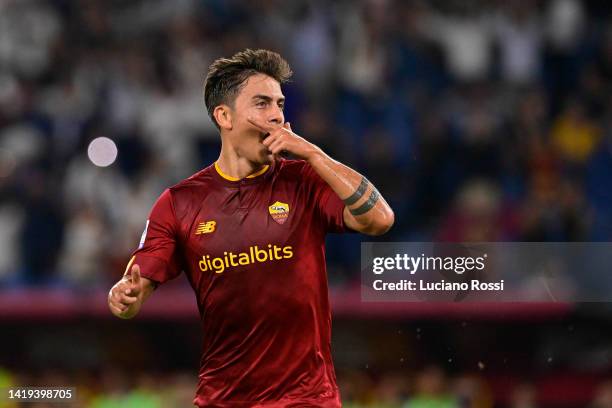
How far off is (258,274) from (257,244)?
0.40ft

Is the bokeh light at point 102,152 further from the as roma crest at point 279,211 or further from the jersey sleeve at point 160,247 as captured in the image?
the as roma crest at point 279,211

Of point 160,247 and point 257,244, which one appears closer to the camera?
point 257,244

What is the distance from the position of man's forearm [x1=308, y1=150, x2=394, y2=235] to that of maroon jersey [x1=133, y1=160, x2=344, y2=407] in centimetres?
16

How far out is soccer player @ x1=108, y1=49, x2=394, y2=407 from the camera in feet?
13.7

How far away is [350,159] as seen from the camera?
27.3ft

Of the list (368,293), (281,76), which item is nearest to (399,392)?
(368,293)

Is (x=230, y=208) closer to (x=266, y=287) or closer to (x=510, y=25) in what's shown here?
(x=266, y=287)

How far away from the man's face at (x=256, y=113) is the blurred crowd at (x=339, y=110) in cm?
291

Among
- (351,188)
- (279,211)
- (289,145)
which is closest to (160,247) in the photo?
(279,211)

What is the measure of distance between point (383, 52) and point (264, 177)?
528 centimetres

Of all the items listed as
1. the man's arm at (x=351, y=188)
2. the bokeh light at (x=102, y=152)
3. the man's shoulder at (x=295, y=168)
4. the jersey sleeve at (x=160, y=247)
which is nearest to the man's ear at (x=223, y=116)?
the man's shoulder at (x=295, y=168)

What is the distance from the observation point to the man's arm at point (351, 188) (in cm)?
405

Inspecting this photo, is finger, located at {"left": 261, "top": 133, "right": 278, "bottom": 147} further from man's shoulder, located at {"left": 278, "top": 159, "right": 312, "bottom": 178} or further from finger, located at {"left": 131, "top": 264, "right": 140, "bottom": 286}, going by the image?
finger, located at {"left": 131, "top": 264, "right": 140, "bottom": 286}

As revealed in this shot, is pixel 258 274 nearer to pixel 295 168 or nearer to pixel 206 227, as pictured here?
pixel 206 227
